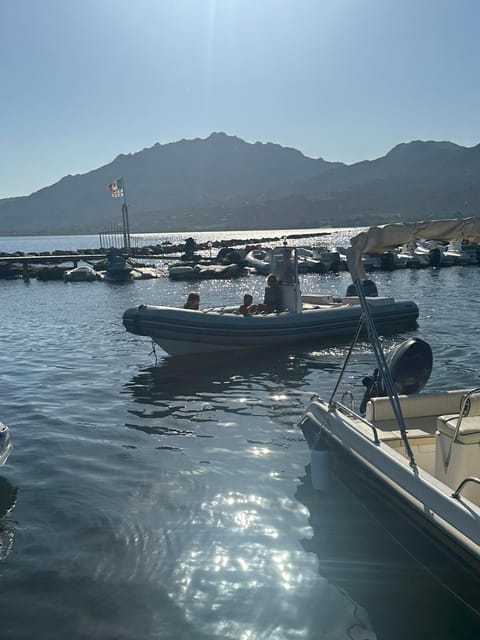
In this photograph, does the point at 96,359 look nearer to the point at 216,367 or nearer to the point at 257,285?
the point at 216,367

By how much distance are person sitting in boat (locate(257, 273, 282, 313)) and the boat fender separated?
29.4 ft

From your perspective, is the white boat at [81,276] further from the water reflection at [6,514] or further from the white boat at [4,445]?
the white boat at [4,445]

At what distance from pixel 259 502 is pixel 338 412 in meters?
1.49

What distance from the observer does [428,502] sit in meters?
4.71

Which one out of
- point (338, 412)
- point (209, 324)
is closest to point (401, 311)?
point (209, 324)

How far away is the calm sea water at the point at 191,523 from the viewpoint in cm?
493

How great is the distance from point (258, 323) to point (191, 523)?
858cm

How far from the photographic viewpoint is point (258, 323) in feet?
48.2

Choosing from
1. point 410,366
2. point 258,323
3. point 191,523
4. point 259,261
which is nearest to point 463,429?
point 410,366

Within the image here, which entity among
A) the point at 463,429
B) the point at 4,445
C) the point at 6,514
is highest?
the point at 463,429

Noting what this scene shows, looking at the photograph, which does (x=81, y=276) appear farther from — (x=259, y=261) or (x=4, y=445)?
(x=4, y=445)

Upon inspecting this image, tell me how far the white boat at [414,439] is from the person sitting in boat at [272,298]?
7360 mm

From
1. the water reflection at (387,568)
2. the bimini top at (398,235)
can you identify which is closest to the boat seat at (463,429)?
the water reflection at (387,568)

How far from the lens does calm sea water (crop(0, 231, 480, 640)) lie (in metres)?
4.93
